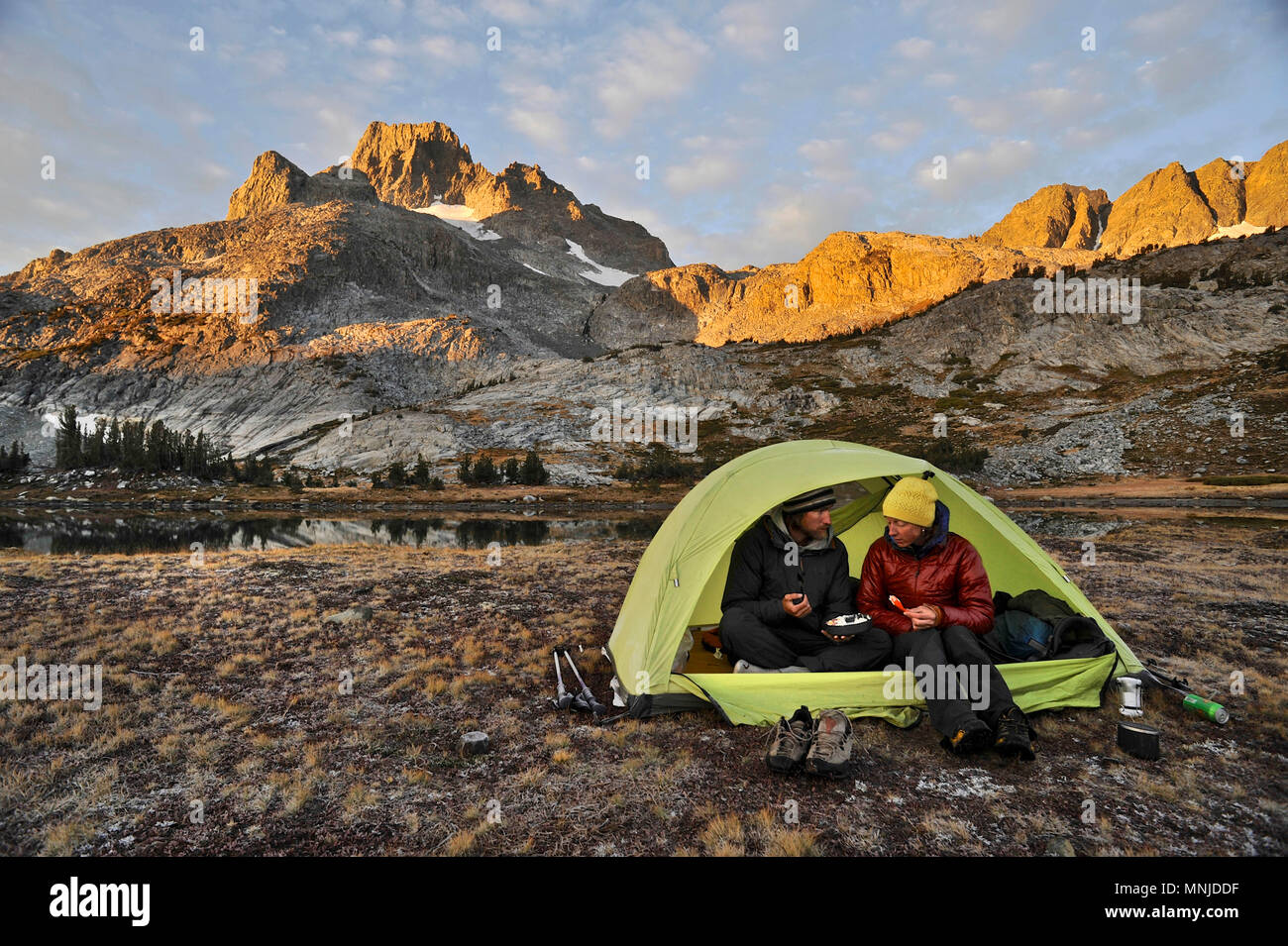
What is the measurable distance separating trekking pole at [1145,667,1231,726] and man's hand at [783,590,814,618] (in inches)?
194

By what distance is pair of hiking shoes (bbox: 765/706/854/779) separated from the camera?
6027 millimetres

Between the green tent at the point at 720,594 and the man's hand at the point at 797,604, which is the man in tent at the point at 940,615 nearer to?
the green tent at the point at 720,594

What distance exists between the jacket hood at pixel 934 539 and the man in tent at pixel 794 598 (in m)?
0.75

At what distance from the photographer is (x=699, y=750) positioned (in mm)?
6781

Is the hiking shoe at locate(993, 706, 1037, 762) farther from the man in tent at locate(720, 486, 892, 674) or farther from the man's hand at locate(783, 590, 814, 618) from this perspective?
the man's hand at locate(783, 590, 814, 618)

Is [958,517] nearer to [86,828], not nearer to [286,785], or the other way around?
[286,785]

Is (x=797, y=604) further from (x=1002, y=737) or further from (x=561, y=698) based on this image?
(x=561, y=698)

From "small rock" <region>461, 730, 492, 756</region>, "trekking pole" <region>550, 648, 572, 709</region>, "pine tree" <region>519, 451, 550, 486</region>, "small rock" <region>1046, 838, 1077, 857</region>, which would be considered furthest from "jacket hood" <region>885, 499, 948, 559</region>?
"pine tree" <region>519, 451, 550, 486</region>

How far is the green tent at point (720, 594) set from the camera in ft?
24.4

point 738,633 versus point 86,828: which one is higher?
point 738,633

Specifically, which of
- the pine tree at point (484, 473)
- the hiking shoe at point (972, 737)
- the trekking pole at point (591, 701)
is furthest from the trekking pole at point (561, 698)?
the pine tree at point (484, 473)

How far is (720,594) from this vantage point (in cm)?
1074

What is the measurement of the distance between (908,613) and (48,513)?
72.5 m
